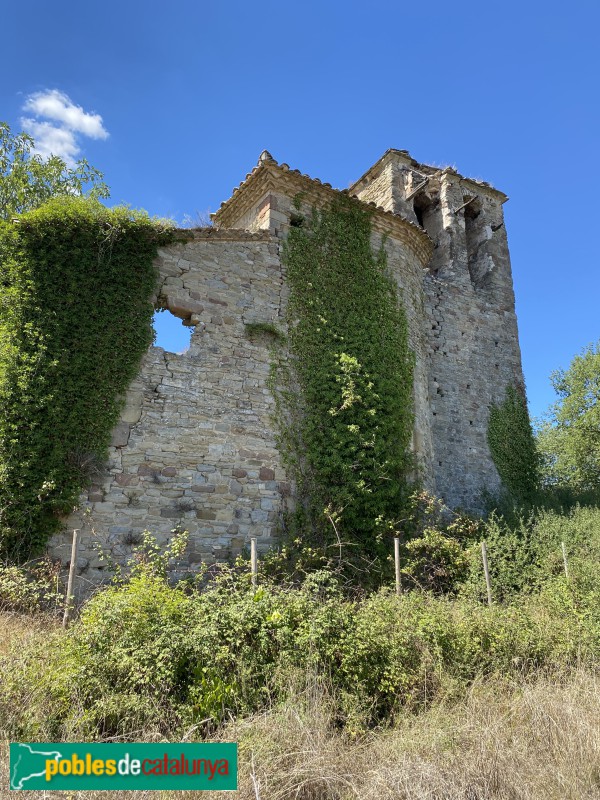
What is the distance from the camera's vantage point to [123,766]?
132 inches

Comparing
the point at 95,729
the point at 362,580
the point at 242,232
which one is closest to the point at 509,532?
the point at 362,580

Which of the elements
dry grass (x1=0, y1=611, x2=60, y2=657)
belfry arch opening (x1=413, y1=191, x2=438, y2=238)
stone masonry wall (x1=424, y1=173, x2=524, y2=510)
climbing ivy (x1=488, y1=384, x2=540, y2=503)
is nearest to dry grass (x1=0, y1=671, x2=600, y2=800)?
dry grass (x1=0, y1=611, x2=60, y2=657)

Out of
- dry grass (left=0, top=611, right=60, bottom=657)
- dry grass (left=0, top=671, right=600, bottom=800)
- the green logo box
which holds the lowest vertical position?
dry grass (left=0, top=671, right=600, bottom=800)

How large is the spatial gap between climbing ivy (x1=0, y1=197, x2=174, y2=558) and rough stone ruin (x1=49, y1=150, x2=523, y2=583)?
12.1 inches

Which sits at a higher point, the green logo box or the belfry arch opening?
the belfry arch opening

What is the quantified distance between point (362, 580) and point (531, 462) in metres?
7.86

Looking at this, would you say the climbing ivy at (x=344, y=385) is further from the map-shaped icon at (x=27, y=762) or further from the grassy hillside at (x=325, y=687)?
the map-shaped icon at (x=27, y=762)

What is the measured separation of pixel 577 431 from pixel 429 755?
52.8 feet

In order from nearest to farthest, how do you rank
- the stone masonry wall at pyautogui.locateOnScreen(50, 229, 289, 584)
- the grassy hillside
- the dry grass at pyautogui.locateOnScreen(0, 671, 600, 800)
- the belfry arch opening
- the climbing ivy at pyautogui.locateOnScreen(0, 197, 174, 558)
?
1. the dry grass at pyautogui.locateOnScreen(0, 671, 600, 800)
2. the grassy hillside
3. the climbing ivy at pyautogui.locateOnScreen(0, 197, 174, 558)
4. the stone masonry wall at pyautogui.locateOnScreen(50, 229, 289, 584)
5. the belfry arch opening

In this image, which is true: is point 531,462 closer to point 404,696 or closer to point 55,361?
point 404,696

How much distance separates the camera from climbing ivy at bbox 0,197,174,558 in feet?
22.3

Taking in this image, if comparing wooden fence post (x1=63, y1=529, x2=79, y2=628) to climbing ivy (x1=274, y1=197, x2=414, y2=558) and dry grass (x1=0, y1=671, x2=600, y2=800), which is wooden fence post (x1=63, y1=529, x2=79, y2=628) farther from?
climbing ivy (x1=274, y1=197, x2=414, y2=558)

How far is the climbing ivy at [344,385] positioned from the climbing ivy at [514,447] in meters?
4.54

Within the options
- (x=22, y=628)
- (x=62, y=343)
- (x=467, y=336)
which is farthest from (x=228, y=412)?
(x=467, y=336)
